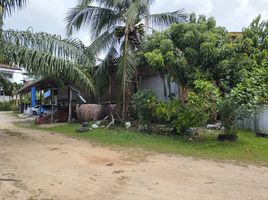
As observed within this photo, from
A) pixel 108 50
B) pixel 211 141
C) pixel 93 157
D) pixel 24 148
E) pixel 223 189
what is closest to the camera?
pixel 223 189

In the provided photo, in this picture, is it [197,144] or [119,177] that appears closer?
[119,177]

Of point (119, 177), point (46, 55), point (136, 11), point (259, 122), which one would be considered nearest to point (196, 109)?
point (259, 122)

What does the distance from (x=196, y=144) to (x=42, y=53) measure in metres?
5.99

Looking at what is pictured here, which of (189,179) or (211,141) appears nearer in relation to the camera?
(189,179)

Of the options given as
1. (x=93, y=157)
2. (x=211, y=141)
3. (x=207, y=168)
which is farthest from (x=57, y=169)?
(x=211, y=141)

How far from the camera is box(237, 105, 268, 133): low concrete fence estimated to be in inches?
453

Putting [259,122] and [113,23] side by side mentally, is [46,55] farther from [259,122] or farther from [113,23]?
[259,122]

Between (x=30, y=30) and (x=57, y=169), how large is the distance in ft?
20.4

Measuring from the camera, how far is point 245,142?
33.3 ft

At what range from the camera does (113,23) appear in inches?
637

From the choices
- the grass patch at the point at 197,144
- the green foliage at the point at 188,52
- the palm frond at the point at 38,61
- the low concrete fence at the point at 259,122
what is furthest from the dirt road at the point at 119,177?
the low concrete fence at the point at 259,122

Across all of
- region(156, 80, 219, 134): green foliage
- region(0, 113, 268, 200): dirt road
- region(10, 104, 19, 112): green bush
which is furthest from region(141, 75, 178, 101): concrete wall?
region(10, 104, 19, 112): green bush

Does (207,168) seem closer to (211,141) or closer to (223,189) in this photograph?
(223,189)

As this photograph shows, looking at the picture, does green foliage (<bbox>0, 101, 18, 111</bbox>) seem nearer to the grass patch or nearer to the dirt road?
the grass patch
